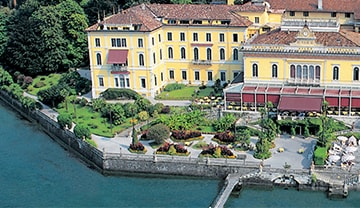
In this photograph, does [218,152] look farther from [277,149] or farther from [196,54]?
[196,54]

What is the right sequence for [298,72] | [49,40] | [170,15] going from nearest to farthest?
[298,72], [170,15], [49,40]

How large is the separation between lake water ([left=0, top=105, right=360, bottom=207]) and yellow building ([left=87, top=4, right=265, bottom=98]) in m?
14.1

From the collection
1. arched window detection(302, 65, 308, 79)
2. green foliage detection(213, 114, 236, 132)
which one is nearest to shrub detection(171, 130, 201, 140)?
green foliage detection(213, 114, 236, 132)

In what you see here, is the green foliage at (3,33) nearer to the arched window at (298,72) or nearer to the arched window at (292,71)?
the arched window at (292,71)

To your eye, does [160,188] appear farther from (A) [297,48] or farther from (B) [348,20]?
(B) [348,20]

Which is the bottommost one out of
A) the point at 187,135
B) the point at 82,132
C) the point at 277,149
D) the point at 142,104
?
the point at 277,149

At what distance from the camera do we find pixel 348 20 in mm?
77500

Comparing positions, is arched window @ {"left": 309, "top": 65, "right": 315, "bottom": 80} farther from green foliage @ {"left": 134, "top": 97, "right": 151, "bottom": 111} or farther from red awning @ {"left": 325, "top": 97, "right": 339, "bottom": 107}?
green foliage @ {"left": 134, "top": 97, "right": 151, "bottom": 111}

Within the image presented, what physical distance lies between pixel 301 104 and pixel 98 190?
21855mm

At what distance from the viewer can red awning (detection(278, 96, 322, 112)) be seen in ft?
214

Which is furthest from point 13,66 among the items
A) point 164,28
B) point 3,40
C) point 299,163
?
point 299,163

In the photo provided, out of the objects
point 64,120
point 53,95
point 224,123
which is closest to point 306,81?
point 224,123

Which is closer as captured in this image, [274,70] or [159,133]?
[159,133]

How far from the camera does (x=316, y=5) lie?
79.6 m
